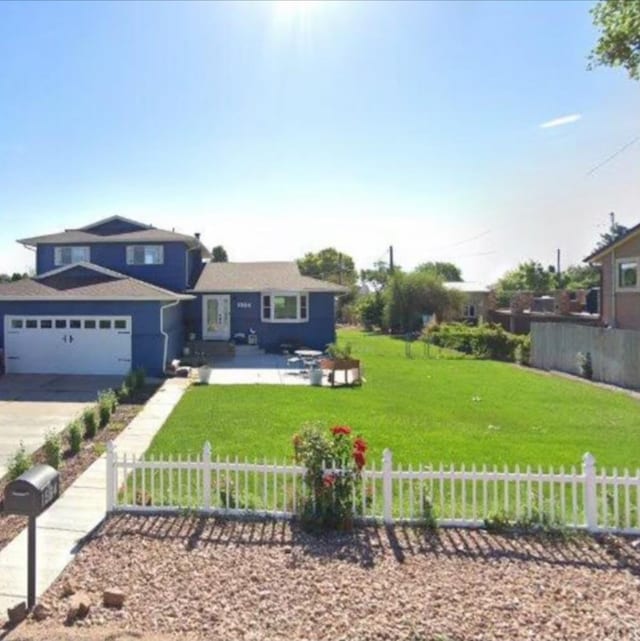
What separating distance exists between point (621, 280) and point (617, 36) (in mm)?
17946

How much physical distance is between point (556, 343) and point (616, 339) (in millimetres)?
4128

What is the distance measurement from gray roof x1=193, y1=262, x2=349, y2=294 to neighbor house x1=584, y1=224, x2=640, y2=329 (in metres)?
10.7

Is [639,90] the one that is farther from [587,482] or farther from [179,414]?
[179,414]

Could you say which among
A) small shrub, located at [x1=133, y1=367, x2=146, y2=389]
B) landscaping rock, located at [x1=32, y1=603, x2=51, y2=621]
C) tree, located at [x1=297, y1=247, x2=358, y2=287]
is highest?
tree, located at [x1=297, y1=247, x2=358, y2=287]

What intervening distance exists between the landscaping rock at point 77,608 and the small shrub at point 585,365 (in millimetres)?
19219

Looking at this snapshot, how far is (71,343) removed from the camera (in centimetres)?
1986

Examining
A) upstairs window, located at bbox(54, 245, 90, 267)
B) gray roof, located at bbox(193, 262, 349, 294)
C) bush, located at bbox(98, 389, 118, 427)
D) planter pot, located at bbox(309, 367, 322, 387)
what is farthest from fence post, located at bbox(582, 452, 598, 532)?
upstairs window, located at bbox(54, 245, 90, 267)

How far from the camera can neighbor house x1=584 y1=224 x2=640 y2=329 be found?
20828 millimetres

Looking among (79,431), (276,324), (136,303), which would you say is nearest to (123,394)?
(79,431)

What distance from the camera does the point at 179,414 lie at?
43.8 feet

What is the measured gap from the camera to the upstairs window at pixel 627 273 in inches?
824

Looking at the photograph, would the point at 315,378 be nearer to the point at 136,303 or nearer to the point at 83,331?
the point at 136,303

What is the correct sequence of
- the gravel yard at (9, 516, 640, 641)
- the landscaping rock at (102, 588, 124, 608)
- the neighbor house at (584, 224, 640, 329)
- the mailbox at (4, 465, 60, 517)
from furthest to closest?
1. the neighbor house at (584, 224, 640, 329)
2. the mailbox at (4, 465, 60, 517)
3. the landscaping rock at (102, 588, 124, 608)
4. the gravel yard at (9, 516, 640, 641)

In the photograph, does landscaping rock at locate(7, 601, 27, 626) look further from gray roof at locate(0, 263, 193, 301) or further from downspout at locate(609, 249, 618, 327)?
downspout at locate(609, 249, 618, 327)
